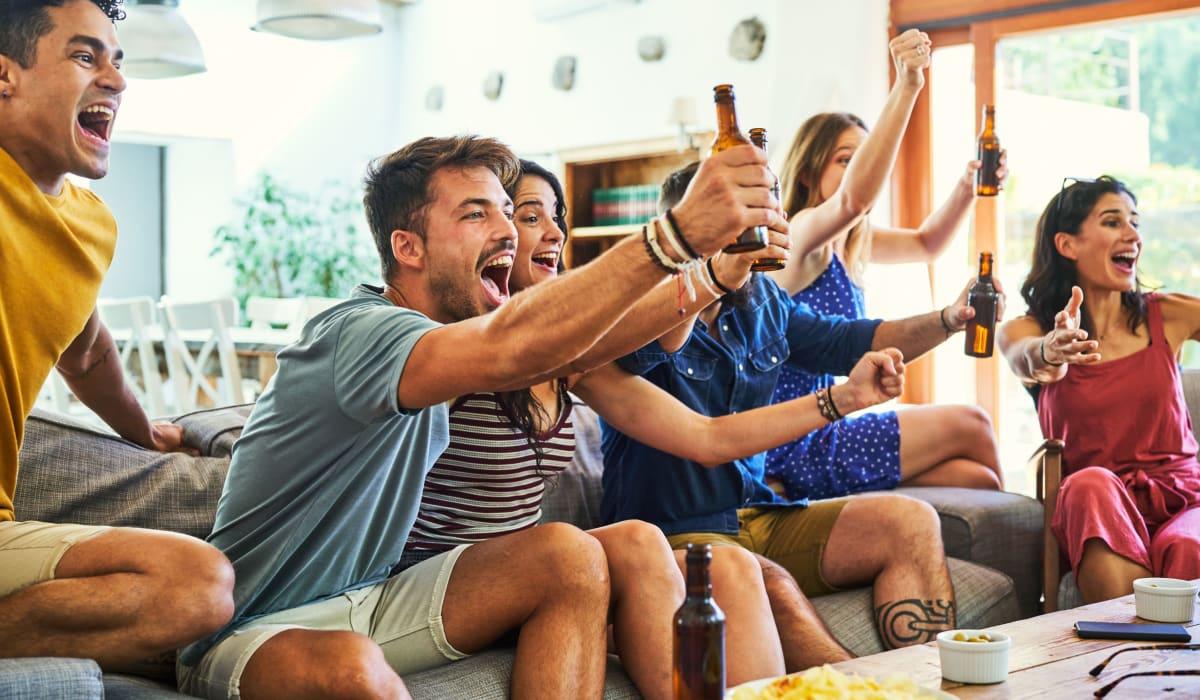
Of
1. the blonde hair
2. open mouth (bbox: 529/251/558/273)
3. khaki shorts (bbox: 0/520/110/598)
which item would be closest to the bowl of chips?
khaki shorts (bbox: 0/520/110/598)

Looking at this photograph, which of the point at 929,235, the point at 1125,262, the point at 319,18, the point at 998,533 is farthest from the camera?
the point at 319,18

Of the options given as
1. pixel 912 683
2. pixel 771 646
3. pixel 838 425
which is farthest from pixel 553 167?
pixel 912 683

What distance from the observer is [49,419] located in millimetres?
2131

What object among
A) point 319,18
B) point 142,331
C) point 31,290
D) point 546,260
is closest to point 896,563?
point 546,260

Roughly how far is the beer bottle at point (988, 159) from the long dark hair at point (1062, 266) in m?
0.15

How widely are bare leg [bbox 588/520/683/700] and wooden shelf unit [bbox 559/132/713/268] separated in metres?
4.71

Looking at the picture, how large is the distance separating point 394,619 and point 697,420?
66 cm

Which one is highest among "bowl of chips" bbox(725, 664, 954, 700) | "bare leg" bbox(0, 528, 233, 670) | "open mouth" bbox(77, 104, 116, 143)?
"open mouth" bbox(77, 104, 116, 143)

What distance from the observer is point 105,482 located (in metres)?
2.10

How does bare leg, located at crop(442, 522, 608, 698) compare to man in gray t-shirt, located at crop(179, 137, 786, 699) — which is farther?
bare leg, located at crop(442, 522, 608, 698)

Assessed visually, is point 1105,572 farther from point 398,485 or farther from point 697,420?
point 398,485

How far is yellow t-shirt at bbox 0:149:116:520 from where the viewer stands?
180cm

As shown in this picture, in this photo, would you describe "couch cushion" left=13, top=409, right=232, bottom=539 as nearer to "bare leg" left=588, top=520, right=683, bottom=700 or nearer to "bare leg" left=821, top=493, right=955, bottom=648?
"bare leg" left=588, top=520, right=683, bottom=700

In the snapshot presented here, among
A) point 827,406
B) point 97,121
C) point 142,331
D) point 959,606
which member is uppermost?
point 97,121
